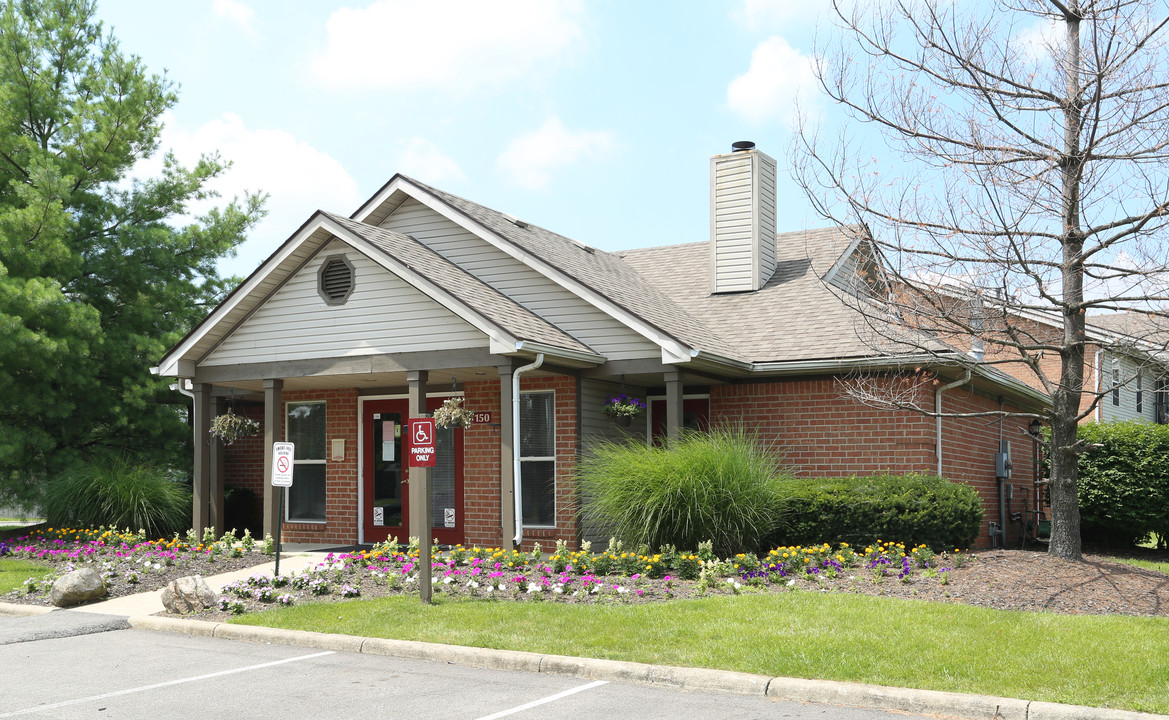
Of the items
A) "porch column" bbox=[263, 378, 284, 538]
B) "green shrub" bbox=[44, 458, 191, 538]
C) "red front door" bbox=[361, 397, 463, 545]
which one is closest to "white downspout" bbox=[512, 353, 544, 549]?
"red front door" bbox=[361, 397, 463, 545]

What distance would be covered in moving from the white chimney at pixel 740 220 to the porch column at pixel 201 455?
874 cm

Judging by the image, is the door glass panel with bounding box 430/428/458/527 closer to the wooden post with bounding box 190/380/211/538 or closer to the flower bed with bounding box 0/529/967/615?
the flower bed with bounding box 0/529/967/615

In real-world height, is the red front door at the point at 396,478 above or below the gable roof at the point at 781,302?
below

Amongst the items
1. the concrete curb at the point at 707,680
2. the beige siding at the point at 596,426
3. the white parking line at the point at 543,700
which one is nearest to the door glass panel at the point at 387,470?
the beige siding at the point at 596,426

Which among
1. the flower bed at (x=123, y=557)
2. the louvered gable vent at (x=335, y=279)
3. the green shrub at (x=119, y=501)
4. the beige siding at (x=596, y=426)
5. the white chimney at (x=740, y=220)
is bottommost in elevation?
the flower bed at (x=123, y=557)

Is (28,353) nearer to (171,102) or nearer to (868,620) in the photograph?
(171,102)

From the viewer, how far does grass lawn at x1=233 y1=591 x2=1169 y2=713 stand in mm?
6996

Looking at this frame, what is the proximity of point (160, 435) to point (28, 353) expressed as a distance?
355 centimetres

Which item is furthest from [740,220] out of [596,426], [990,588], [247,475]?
[247,475]

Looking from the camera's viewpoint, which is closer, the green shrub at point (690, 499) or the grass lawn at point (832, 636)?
the grass lawn at point (832, 636)

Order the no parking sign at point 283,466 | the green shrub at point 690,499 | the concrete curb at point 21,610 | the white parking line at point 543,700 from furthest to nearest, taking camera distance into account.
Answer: the green shrub at point 690,499 < the no parking sign at point 283,466 < the concrete curb at point 21,610 < the white parking line at point 543,700

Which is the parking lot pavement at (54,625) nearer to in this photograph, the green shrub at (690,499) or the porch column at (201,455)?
the porch column at (201,455)

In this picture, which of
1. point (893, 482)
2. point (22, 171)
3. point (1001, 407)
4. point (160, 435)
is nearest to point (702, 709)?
point (893, 482)

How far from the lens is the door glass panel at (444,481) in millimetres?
16625
